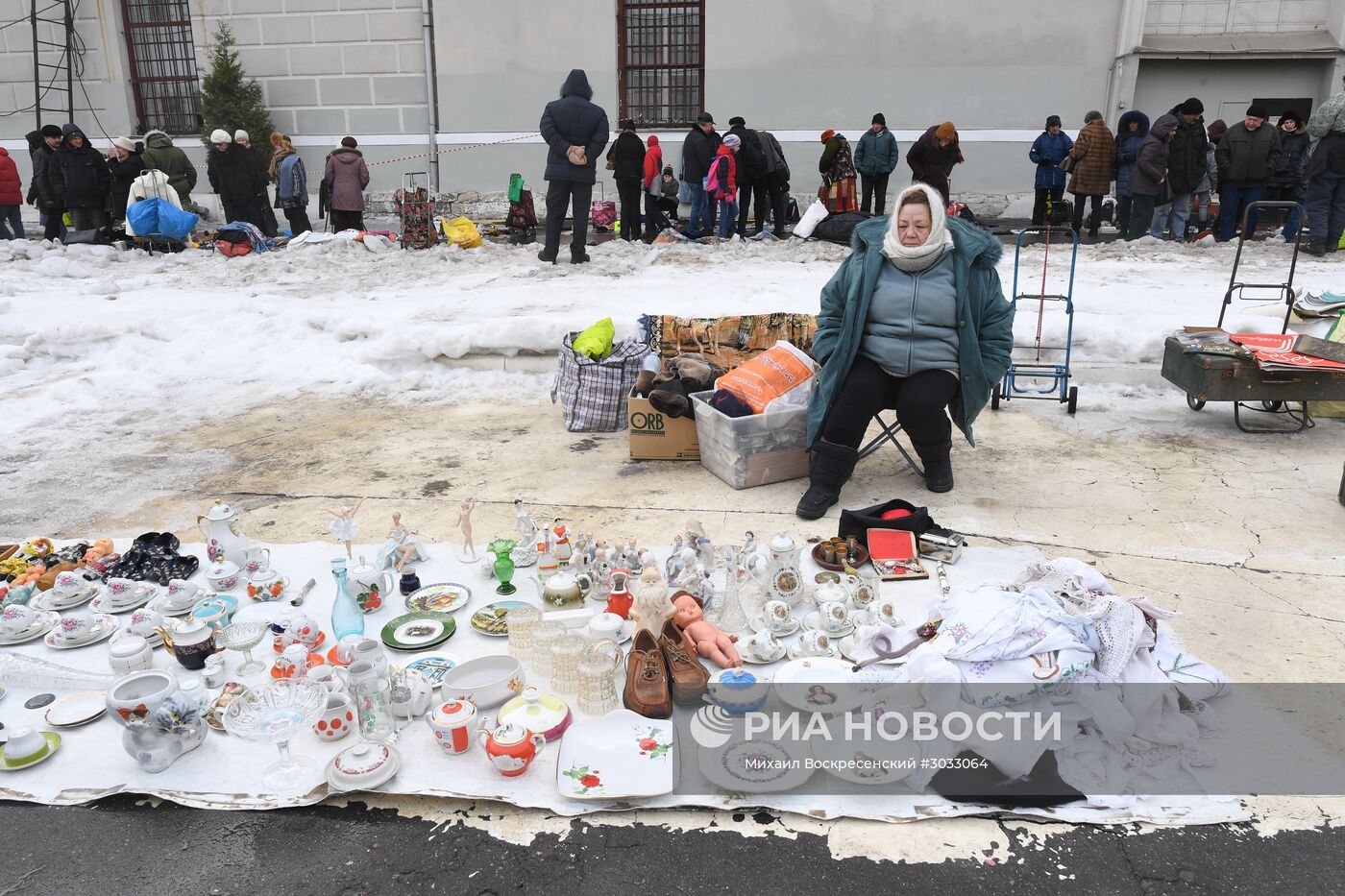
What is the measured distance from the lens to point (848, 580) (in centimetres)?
350

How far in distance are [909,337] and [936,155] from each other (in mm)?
7720

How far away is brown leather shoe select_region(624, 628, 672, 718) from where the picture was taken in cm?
272

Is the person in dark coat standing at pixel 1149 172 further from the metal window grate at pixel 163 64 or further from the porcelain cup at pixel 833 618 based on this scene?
the metal window grate at pixel 163 64

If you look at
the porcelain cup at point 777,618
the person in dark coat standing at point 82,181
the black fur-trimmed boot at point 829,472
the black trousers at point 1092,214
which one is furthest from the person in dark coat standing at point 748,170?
the porcelain cup at point 777,618

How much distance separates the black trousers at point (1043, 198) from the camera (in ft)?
39.7

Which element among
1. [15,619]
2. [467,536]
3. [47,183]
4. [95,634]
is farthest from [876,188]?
[15,619]

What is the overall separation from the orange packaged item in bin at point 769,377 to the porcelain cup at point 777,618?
1429 mm

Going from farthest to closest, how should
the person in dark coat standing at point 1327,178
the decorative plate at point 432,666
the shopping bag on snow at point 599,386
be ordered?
1. the person in dark coat standing at point 1327,178
2. the shopping bag on snow at point 599,386
3. the decorative plate at point 432,666

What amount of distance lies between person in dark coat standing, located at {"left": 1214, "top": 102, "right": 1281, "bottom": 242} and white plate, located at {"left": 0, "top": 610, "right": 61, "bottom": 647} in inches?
423

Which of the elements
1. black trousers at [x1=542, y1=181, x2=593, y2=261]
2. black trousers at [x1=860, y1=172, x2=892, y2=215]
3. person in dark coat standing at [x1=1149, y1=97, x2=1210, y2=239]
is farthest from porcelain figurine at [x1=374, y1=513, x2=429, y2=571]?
person in dark coat standing at [x1=1149, y1=97, x2=1210, y2=239]

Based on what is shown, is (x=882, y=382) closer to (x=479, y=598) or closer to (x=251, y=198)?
(x=479, y=598)

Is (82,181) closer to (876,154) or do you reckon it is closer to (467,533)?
(876,154)

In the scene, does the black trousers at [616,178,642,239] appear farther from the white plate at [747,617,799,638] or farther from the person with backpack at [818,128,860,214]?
the white plate at [747,617,799,638]

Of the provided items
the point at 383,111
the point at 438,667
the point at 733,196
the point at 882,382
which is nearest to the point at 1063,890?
the point at 438,667
